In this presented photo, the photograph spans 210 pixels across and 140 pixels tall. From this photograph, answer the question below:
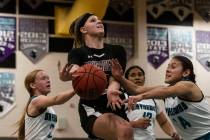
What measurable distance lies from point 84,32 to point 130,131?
103 cm

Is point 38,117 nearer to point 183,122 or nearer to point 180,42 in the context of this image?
point 183,122

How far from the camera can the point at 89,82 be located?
393 cm

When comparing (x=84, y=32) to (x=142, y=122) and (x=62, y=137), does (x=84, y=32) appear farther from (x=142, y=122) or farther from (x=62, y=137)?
(x=62, y=137)

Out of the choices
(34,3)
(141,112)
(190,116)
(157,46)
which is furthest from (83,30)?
(157,46)

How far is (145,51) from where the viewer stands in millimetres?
9156

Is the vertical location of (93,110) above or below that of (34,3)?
below

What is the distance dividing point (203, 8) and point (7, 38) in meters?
3.85

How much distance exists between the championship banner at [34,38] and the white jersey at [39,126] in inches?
129

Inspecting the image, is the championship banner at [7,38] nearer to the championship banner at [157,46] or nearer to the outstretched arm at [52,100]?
the championship banner at [157,46]

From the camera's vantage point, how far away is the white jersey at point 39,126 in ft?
17.2

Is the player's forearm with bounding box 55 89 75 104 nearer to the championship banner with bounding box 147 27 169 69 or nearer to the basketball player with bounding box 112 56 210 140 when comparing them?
the basketball player with bounding box 112 56 210 140

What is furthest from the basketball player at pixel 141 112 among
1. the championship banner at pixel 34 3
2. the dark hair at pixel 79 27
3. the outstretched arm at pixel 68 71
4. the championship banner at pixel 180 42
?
the championship banner at pixel 180 42

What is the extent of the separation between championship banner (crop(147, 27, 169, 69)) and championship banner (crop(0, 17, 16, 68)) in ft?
8.10

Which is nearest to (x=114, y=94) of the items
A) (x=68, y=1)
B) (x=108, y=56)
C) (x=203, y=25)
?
(x=108, y=56)
